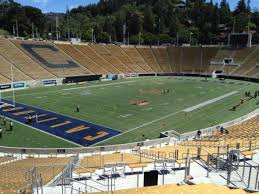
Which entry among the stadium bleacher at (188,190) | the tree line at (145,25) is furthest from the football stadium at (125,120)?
the tree line at (145,25)

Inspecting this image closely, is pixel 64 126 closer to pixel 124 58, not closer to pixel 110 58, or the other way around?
pixel 110 58

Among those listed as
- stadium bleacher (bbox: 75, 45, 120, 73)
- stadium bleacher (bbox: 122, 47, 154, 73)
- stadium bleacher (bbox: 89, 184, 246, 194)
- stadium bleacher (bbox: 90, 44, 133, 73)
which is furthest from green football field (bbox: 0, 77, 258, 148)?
stadium bleacher (bbox: 122, 47, 154, 73)

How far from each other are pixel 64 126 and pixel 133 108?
11843 millimetres

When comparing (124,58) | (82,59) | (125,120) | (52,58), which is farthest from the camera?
(124,58)

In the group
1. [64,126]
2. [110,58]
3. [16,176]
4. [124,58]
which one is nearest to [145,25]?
[124,58]

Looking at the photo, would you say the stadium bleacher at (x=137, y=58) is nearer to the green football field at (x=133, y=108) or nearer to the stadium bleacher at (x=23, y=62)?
the green football field at (x=133, y=108)

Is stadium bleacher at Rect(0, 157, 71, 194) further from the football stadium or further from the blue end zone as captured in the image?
the blue end zone

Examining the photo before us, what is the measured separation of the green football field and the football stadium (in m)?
0.14

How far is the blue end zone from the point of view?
28500 mm

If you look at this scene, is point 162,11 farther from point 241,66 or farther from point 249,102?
point 249,102

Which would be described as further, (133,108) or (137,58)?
(137,58)

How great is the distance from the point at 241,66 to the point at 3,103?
209 ft

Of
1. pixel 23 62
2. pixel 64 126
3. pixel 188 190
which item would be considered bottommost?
pixel 64 126

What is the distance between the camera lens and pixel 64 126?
31594 mm
